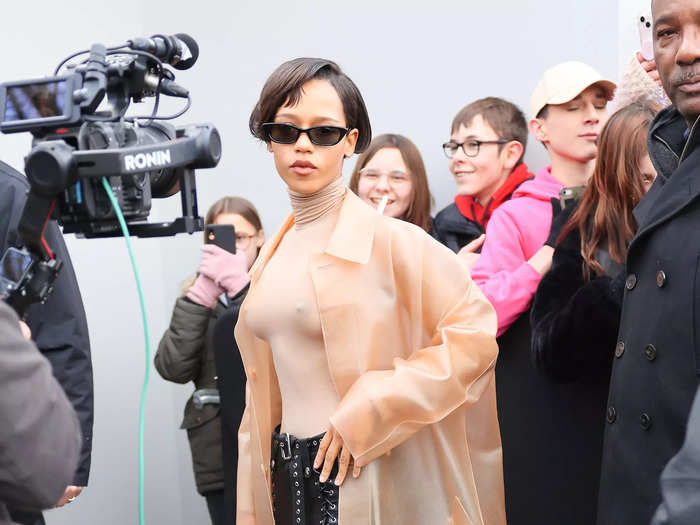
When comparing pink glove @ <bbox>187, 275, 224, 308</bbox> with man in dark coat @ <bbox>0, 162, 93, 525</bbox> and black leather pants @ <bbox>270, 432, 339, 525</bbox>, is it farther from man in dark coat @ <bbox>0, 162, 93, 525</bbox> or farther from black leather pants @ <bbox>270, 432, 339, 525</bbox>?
black leather pants @ <bbox>270, 432, 339, 525</bbox>

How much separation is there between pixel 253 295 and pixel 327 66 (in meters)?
0.61

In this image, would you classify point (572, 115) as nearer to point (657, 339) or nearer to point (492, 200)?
point (492, 200)

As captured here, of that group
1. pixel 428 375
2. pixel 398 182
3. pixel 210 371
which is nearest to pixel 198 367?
pixel 210 371

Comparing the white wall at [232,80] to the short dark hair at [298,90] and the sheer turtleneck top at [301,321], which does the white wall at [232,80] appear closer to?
the short dark hair at [298,90]

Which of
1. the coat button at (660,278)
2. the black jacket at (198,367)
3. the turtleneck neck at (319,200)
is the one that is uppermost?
the turtleneck neck at (319,200)

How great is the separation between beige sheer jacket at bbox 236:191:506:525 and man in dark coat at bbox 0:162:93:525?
0.62 m

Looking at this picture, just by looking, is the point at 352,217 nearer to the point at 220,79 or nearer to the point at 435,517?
the point at 435,517

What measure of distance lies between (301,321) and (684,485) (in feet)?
4.04

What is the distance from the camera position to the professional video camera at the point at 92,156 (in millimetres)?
1656

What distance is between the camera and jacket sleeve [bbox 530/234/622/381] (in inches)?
103

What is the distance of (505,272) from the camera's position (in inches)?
120

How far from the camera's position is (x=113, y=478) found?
4.66 metres

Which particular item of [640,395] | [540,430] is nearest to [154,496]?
[540,430]

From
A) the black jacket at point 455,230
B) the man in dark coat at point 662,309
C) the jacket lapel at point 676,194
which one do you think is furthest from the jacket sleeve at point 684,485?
the black jacket at point 455,230
